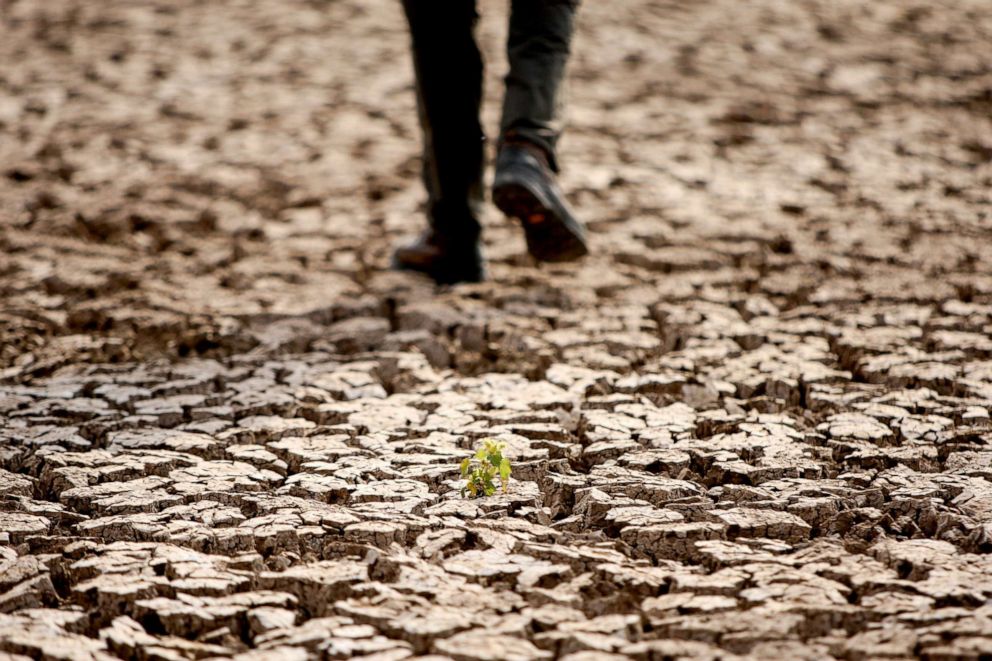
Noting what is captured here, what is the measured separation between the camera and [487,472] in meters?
1.47

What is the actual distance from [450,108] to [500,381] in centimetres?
66

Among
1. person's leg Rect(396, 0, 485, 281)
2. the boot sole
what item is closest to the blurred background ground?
person's leg Rect(396, 0, 485, 281)

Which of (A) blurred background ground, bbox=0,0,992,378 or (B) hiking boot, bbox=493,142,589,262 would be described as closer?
(B) hiking boot, bbox=493,142,589,262

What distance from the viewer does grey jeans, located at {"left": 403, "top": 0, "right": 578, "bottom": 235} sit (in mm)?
2053

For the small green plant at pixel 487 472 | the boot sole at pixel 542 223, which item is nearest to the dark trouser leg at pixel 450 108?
the boot sole at pixel 542 223

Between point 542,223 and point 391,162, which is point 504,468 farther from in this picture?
point 391,162

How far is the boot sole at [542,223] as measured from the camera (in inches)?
78.0

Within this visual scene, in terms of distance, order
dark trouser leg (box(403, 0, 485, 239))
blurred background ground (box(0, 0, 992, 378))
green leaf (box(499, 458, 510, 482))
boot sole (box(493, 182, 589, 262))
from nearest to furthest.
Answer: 1. green leaf (box(499, 458, 510, 482))
2. boot sole (box(493, 182, 589, 262))
3. dark trouser leg (box(403, 0, 485, 239))
4. blurred background ground (box(0, 0, 992, 378))

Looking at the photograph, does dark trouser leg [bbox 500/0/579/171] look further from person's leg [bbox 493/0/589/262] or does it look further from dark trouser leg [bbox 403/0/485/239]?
dark trouser leg [bbox 403/0/485/239]

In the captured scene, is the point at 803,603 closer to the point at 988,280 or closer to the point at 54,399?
the point at 54,399

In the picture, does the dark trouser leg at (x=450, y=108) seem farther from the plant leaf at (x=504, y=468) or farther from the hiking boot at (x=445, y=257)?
the plant leaf at (x=504, y=468)

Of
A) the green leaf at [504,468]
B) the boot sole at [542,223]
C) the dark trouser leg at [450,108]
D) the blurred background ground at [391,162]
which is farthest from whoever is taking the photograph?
the blurred background ground at [391,162]

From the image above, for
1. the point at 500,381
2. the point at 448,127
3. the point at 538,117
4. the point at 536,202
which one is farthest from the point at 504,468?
the point at 448,127

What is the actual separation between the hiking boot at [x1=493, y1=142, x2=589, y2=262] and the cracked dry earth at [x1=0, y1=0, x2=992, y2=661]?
7.7 inches
